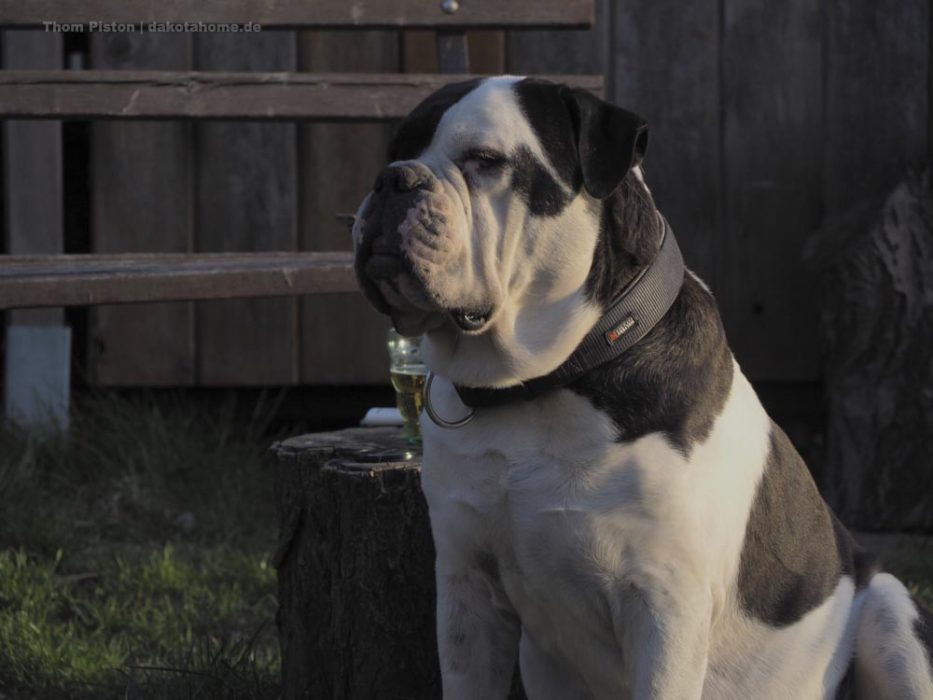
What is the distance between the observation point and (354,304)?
529cm

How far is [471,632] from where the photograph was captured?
2.56 metres

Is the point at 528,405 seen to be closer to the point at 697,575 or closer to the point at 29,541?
the point at 697,575

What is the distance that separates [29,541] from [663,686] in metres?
2.53

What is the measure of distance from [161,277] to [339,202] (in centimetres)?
167

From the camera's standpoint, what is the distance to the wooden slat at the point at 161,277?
3.55 meters

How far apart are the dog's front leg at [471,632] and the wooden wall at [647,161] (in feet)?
9.04

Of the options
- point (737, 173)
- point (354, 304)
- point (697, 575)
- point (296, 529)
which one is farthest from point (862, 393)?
point (697, 575)

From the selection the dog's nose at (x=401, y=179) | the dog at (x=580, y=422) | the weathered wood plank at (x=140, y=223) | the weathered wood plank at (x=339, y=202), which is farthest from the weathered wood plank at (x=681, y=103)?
the dog's nose at (x=401, y=179)

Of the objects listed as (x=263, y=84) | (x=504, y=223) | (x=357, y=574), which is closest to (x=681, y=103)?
(x=263, y=84)

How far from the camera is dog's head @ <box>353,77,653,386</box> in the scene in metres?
2.29

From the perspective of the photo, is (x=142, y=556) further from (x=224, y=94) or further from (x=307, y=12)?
(x=307, y=12)

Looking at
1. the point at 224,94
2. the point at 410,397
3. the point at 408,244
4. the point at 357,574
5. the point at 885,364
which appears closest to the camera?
the point at 408,244

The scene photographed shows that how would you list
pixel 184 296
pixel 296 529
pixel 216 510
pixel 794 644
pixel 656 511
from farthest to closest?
pixel 216 510 < pixel 184 296 < pixel 296 529 < pixel 794 644 < pixel 656 511

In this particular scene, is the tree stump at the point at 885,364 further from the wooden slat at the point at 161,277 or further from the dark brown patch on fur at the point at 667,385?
the dark brown patch on fur at the point at 667,385
